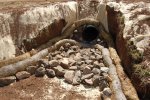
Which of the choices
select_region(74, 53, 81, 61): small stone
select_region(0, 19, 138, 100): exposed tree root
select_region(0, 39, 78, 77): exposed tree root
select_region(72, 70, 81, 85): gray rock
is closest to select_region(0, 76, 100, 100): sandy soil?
select_region(72, 70, 81, 85): gray rock

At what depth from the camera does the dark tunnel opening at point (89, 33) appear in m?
24.1

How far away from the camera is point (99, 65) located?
19562 mm

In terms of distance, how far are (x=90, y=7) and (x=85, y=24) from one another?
58.5 inches

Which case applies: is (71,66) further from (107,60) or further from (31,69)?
(31,69)

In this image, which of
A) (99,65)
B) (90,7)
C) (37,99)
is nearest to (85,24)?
(90,7)

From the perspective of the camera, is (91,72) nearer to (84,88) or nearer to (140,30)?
(84,88)

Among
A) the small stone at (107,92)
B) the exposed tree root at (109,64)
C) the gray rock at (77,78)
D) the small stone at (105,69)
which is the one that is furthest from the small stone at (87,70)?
the small stone at (107,92)

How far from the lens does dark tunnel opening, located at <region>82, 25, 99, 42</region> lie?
24.1 m

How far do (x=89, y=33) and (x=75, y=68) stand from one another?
600 cm

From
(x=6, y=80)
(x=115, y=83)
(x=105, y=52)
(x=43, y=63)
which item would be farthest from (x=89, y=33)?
(x=6, y=80)

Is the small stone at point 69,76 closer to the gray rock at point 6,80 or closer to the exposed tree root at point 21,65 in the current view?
the exposed tree root at point 21,65

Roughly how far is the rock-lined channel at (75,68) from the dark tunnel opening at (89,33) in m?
2.10

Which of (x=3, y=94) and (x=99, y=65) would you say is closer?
(x=3, y=94)

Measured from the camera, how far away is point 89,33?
24.8m
